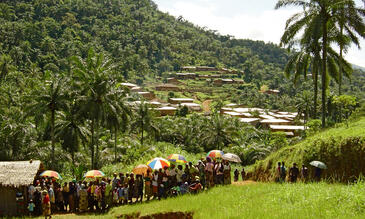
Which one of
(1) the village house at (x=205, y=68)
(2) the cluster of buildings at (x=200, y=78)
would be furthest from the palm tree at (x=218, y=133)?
(1) the village house at (x=205, y=68)

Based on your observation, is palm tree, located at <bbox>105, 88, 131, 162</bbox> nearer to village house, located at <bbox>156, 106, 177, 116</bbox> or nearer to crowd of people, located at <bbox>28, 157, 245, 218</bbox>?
crowd of people, located at <bbox>28, 157, 245, 218</bbox>

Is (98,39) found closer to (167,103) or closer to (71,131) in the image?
(167,103)

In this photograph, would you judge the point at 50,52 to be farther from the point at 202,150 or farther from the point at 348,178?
the point at 348,178

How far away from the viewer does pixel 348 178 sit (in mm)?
12289

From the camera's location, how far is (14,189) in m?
14.1

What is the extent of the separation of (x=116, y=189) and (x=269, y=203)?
22.3ft

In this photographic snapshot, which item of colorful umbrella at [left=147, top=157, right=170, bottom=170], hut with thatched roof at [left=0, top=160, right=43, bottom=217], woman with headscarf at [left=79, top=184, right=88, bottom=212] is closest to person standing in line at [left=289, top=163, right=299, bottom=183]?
colorful umbrella at [left=147, top=157, right=170, bottom=170]

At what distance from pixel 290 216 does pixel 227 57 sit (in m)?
153

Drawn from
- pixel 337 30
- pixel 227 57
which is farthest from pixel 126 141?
pixel 227 57

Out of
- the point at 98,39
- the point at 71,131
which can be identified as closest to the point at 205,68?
the point at 98,39

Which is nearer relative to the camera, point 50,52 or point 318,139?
point 318,139

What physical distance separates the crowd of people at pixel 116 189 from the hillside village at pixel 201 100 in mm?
36626

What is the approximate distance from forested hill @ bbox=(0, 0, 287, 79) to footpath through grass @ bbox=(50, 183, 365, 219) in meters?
68.9

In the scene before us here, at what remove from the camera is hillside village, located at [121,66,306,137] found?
2522 inches
